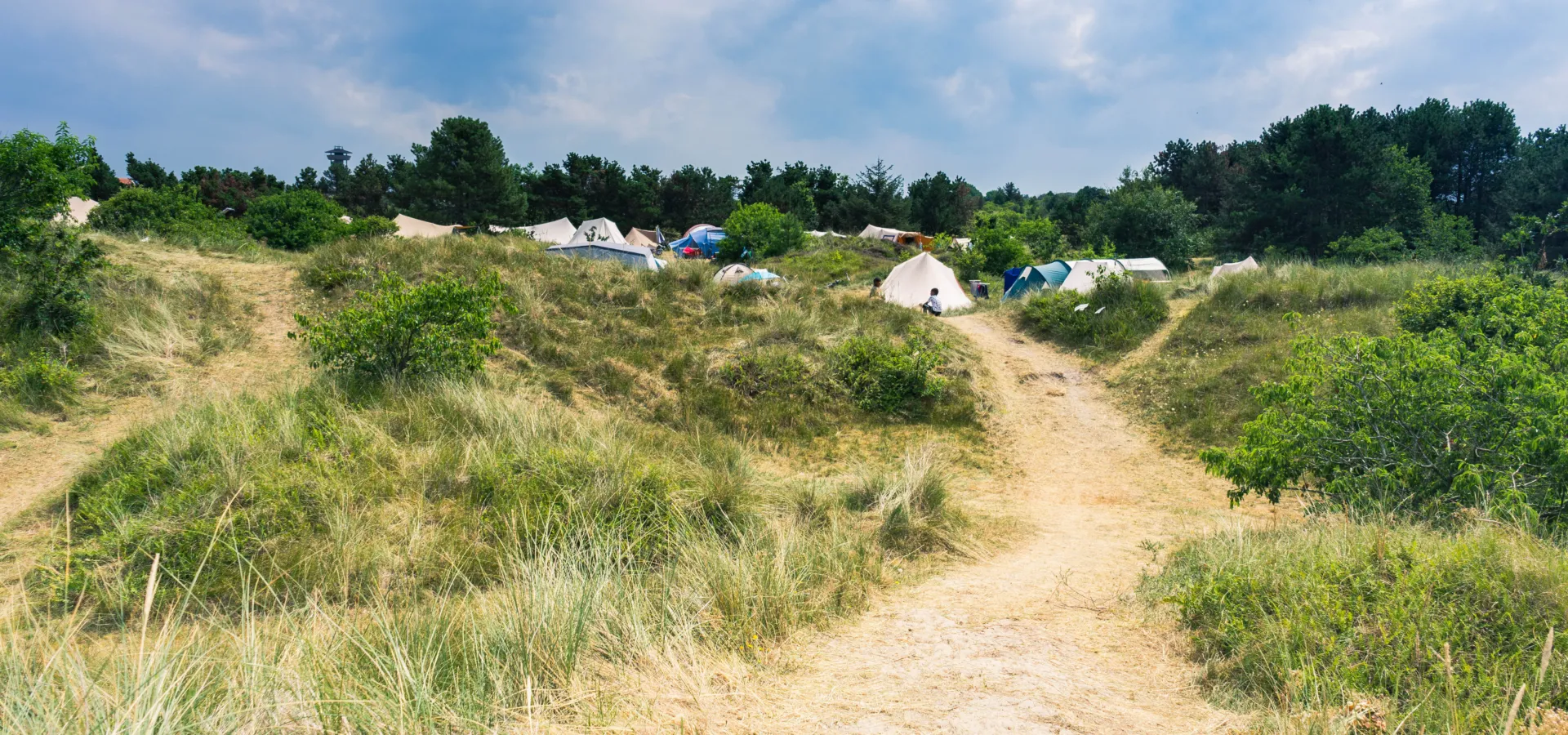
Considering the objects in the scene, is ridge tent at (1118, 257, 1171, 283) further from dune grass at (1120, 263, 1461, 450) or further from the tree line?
dune grass at (1120, 263, 1461, 450)

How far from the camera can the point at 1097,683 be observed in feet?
11.7

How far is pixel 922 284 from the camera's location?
2211 cm

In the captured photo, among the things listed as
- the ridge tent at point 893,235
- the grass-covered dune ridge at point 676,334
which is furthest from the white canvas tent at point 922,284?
the ridge tent at point 893,235

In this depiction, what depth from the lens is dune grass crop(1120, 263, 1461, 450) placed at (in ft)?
38.1

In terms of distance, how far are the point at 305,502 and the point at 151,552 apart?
2.95ft

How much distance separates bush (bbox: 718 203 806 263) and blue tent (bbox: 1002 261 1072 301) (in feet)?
41.4

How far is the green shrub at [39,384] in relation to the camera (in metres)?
8.11

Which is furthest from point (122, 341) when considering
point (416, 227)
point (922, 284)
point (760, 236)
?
point (416, 227)

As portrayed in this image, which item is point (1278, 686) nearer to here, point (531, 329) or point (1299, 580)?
point (1299, 580)

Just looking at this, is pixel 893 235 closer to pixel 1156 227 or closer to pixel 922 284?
pixel 1156 227

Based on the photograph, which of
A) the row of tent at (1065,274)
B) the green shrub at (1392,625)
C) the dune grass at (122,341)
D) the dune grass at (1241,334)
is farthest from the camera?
the row of tent at (1065,274)

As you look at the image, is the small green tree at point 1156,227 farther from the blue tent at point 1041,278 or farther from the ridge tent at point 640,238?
the ridge tent at point 640,238

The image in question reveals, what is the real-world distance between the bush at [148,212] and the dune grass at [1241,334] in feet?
68.6

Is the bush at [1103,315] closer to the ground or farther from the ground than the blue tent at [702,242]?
closer to the ground
